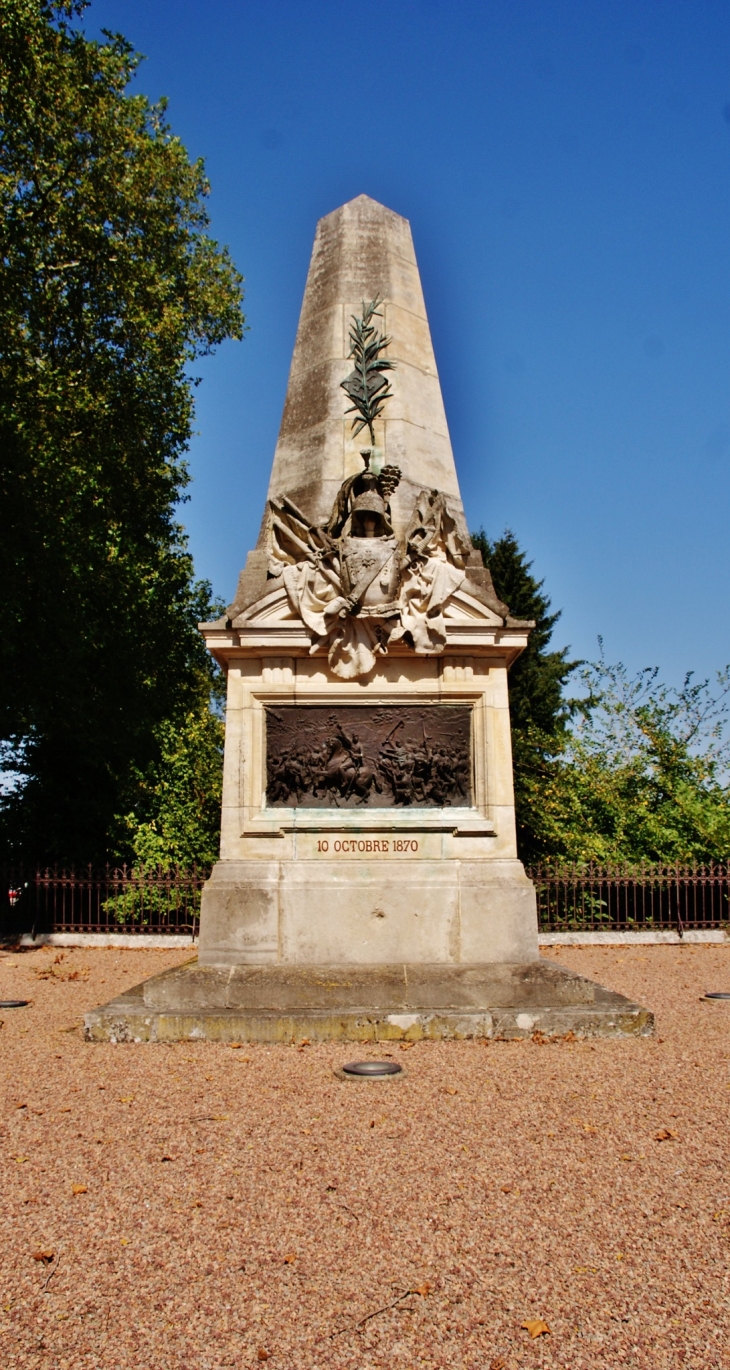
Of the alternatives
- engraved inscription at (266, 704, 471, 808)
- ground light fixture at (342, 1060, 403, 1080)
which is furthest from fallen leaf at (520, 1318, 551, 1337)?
engraved inscription at (266, 704, 471, 808)

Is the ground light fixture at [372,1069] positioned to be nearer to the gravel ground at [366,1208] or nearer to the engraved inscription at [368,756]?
the gravel ground at [366,1208]

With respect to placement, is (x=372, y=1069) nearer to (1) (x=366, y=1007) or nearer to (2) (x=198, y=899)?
(1) (x=366, y=1007)

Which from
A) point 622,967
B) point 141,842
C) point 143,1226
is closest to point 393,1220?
point 143,1226

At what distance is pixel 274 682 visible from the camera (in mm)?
8445

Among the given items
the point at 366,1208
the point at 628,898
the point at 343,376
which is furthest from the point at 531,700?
the point at 366,1208

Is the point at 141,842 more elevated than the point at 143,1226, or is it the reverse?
the point at 141,842

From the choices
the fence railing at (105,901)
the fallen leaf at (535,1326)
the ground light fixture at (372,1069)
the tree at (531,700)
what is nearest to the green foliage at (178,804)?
the fence railing at (105,901)

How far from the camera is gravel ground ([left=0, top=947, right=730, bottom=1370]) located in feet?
10.4

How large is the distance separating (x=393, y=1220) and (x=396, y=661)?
5099 mm

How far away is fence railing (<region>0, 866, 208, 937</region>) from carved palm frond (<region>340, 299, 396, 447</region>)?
8210 millimetres

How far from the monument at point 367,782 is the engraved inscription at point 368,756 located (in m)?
0.02

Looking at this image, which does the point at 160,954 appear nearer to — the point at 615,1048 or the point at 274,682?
the point at 274,682

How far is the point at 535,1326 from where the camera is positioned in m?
3.20

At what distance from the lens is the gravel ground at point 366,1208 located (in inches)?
125
